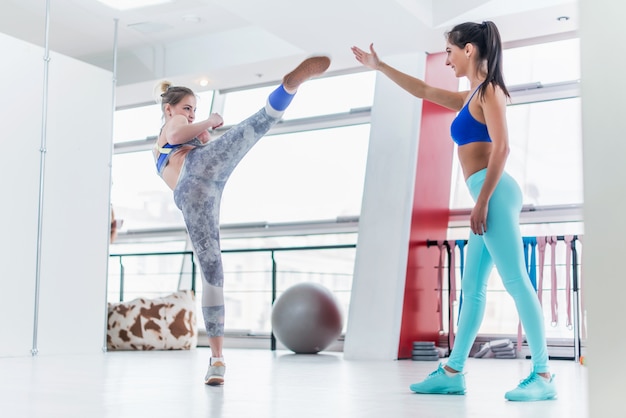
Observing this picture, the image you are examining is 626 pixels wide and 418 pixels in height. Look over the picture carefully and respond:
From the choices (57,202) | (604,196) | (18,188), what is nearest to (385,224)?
(57,202)

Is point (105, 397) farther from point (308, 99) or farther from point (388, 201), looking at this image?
point (308, 99)

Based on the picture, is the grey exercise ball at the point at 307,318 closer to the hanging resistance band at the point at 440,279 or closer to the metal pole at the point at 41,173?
the hanging resistance band at the point at 440,279

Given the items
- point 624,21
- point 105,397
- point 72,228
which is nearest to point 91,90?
point 72,228

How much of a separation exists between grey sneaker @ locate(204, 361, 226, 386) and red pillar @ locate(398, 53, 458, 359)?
2.36m

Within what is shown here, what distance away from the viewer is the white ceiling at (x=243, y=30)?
489 centimetres

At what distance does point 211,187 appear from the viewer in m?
3.03

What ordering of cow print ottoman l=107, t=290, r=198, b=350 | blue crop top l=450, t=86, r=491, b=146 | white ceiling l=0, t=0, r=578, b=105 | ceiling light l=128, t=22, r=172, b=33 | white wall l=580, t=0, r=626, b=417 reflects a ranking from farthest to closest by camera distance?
ceiling light l=128, t=22, r=172, b=33, cow print ottoman l=107, t=290, r=198, b=350, white ceiling l=0, t=0, r=578, b=105, blue crop top l=450, t=86, r=491, b=146, white wall l=580, t=0, r=626, b=417

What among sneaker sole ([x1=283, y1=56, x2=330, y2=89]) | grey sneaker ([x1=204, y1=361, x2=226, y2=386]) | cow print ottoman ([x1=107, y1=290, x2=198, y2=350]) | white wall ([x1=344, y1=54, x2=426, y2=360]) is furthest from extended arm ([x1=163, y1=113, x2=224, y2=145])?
cow print ottoman ([x1=107, y1=290, x2=198, y2=350])

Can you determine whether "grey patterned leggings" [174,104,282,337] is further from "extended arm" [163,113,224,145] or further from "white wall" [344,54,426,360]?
"white wall" [344,54,426,360]

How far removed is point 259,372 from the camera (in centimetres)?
377

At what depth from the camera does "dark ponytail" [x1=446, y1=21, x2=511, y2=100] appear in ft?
8.57

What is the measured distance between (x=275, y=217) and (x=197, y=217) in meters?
4.08

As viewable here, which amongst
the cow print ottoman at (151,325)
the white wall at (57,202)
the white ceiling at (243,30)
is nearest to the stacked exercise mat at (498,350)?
the white ceiling at (243,30)

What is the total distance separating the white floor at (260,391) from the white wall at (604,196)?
96 cm
